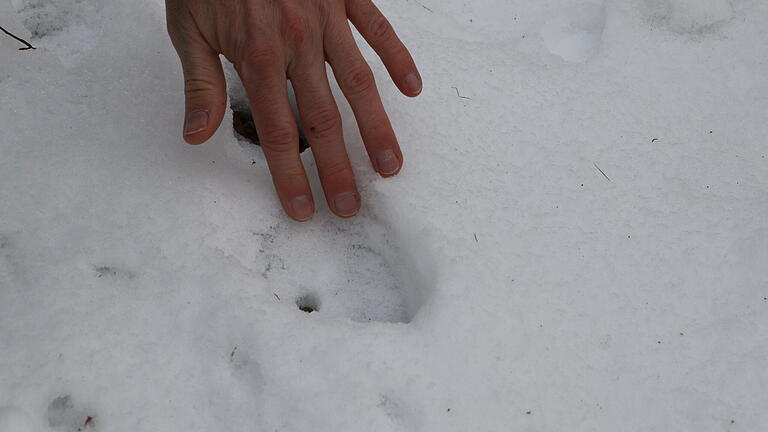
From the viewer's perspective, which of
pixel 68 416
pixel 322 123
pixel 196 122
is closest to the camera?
pixel 68 416

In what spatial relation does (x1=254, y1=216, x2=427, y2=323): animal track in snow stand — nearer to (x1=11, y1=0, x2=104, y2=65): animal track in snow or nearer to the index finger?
the index finger

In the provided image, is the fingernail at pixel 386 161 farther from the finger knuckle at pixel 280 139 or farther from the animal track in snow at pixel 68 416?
the animal track in snow at pixel 68 416

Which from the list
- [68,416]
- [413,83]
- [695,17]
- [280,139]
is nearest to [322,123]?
[280,139]

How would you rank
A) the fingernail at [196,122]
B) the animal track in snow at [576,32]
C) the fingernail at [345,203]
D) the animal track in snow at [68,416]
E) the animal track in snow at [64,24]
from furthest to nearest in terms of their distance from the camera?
1. the animal track in snow at [576,32]
2. the animal track in snow at [64,24]
3. the fingernail at [345,203]
4. the fingernail at [196,122]
5. the animal track in snow at [68,416]

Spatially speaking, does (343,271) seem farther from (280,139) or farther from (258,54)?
(258,54)

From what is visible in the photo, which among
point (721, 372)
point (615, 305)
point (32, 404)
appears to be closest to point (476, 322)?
point (615, 305)

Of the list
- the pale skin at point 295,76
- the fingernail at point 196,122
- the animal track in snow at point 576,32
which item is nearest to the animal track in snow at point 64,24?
the pale skin at point 295,76
